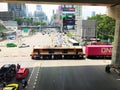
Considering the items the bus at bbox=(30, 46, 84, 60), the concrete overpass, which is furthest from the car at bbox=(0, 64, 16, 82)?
the bus at bbox=(30, 46, 84, 60)

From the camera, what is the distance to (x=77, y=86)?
94.2 feet

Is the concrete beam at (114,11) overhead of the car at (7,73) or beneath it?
overhead

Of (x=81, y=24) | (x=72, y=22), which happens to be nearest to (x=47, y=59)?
(x=81, y=24)

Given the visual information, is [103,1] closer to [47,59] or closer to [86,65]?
[86,65]

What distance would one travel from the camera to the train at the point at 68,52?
49500mm

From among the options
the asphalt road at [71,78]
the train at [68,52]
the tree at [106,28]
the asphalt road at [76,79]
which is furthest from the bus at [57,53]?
the tree at [106,28]

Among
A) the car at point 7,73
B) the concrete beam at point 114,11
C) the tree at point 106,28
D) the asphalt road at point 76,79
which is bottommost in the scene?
the asphalt road at point 76,79

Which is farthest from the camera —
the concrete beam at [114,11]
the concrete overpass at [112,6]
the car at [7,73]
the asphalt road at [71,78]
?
the concrete beam at [114,11]

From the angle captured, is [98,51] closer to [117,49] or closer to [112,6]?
[117,49]

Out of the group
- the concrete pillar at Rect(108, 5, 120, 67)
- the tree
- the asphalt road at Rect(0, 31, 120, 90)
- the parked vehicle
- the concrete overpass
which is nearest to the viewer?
the asphalt road at Rect(0, 31, 120, 90)

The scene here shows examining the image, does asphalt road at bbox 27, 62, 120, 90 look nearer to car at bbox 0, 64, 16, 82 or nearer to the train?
car at bbox 0, 64, 16, 82

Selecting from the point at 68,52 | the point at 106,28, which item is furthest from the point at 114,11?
the point at 106,28

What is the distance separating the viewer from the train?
162 ft

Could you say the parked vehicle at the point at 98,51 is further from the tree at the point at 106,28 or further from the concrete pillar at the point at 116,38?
→ the tree at the point at 106,28
